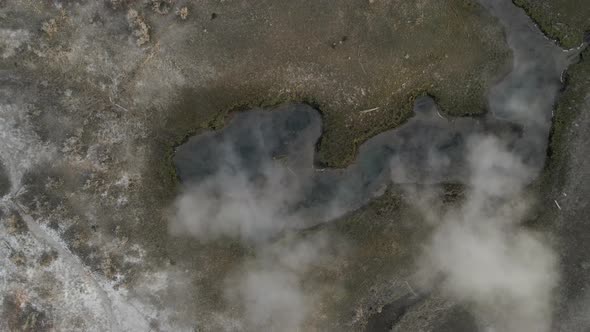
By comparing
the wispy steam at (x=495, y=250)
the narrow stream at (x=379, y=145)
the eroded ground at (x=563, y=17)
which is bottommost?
the wispy steam at (x=495, y=250)

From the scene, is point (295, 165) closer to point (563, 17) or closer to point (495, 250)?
point (495, 250)

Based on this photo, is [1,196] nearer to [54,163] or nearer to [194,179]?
[54,163]

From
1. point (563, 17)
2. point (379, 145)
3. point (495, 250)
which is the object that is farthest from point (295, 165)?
point (563, 17)

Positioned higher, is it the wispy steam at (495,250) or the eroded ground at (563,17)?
the eroded ground at (563,17)

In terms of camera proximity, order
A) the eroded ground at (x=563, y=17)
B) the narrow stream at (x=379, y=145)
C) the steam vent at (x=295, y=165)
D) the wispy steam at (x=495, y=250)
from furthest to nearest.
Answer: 1. the wispy steam at (x=495, y=250)
2. the narrow stream at (x=379, y=145)
3. the eroded ground at (x=563, y=17)
4. the steam vent at (x=295, y=165)

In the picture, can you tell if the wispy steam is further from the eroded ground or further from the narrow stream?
the eroded ground

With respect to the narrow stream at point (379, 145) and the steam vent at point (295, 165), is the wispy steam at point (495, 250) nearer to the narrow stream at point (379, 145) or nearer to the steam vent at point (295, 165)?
the steam vent at point (295, 165)

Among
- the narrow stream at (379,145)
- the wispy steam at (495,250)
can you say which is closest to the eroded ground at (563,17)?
the narrow stream at (379,145)

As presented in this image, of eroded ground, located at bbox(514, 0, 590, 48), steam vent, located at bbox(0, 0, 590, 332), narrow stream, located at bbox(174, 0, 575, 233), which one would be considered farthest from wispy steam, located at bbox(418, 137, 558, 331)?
eroded ground, located at bbox(514, 0, 590, 48)

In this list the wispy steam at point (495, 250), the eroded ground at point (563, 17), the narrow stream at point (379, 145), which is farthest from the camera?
the wispy steam at point (495, 250)
